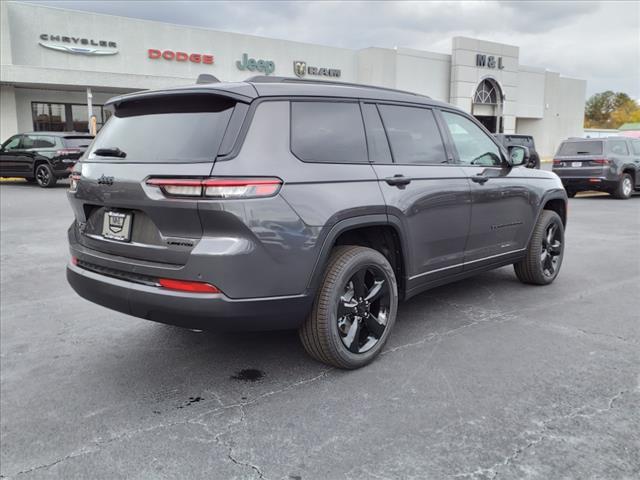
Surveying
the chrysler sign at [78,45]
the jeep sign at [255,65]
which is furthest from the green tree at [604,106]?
the chrysler sign at [78,45]

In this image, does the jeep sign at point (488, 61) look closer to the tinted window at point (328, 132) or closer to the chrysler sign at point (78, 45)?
the chrysler sign at point (78, 45)

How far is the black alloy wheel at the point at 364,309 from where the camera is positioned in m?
3.65

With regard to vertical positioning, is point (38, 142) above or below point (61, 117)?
below

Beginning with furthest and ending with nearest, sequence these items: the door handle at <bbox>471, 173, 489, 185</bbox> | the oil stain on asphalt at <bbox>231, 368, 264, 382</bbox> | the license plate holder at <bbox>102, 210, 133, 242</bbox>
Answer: the door handle at <bbox>471, 173, 489, 185</bbox> → the oil stain on asphalt at <bbox>231, 368, 264, 382</bbox> → the license plate holder at <bbox>102, 210, 133, 242</bbox>

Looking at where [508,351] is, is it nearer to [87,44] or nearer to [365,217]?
[365,217]

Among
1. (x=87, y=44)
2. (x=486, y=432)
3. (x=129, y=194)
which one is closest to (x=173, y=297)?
(x=129, y=194)

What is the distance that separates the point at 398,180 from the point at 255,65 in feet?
93.6

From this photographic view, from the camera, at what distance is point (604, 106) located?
116 metres

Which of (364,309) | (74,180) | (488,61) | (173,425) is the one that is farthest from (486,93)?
(173,425)

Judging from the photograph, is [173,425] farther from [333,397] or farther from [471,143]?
[471,143]

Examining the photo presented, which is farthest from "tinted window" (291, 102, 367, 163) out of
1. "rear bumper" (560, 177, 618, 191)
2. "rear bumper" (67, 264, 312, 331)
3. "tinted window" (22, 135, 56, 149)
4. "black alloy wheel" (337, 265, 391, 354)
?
"tinted window" (22, 135, 56, 149)

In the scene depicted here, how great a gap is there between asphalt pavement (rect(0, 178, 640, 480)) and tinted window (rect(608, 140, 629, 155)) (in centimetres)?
1128

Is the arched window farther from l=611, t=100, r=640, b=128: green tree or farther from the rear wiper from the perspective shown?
l=611, t=100, r=640, b=128: green tree

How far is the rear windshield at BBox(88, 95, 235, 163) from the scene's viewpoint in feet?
10.5
